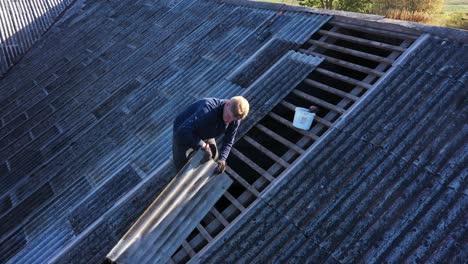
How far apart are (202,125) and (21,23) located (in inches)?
591

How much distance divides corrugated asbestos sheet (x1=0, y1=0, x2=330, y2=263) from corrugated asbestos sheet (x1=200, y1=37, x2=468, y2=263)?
65.2 inches

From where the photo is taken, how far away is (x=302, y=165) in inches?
175

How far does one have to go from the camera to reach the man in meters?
4.13

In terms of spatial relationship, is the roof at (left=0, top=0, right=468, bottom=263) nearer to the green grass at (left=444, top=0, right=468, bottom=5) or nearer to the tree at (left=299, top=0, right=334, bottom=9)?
the tree at (left=299, top=0, right=334, bottom=9)

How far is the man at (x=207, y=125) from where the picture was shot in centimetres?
413

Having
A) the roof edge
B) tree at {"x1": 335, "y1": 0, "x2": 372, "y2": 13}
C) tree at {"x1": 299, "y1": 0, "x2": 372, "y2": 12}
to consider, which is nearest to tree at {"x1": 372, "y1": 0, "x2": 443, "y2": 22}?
tree at {"x1": 335, "y1": 0, "x2": 372, "y2": 13}

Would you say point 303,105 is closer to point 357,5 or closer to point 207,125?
point 207,125

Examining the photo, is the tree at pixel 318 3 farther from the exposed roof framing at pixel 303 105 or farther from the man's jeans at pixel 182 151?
the man's jeans at pixel 182 151

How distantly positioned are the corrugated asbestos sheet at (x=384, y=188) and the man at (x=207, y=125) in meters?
0.96

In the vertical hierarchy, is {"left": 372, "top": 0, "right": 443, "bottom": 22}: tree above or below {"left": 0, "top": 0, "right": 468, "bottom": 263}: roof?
below

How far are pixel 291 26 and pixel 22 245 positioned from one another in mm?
6701

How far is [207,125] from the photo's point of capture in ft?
14.1

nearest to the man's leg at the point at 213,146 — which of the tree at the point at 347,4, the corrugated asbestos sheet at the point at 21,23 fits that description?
the corrugated asbestos sheet at the point at 21,23

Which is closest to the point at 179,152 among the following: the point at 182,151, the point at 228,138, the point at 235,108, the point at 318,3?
the point at 182,151
